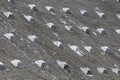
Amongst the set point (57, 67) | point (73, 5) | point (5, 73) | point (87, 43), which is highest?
point (73, 5)

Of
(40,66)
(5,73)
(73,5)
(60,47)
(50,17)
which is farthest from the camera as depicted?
(73,5)

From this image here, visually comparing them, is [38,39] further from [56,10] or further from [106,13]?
[106,13]

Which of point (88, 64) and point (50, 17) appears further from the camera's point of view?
point (50, 17)

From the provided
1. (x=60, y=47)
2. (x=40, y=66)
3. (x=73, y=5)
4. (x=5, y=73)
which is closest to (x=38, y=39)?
(x=60, y=47)

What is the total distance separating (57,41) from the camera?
1120 inches

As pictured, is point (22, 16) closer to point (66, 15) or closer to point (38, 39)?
point (38, 39)

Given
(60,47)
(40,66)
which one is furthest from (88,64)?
(40,66)

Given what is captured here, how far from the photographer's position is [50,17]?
3180cm

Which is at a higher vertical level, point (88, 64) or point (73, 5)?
point (73, 5)

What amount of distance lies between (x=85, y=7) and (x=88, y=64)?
401 inches

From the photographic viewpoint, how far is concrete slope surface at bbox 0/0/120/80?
24.4m

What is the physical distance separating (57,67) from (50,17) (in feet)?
23.7

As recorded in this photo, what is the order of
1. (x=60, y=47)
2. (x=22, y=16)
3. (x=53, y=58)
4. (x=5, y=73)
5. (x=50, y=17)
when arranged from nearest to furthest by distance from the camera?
(x=5, y=73) → (x=53, y=58) → (x=60, y=47) → (x=22, y=16) → (x=50, y=17)

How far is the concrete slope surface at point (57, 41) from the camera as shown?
2442 cm
